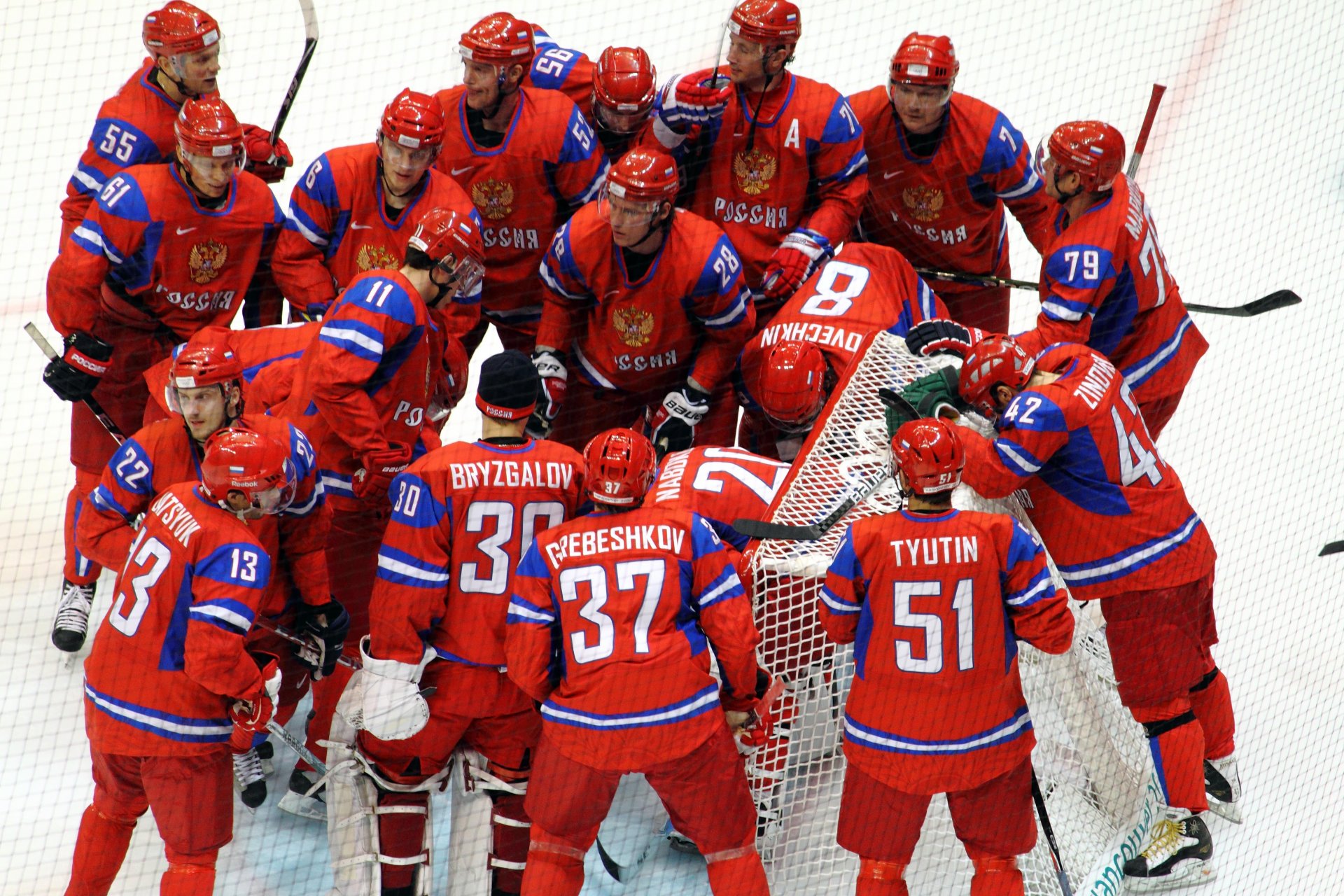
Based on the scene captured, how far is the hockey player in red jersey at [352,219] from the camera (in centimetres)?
407

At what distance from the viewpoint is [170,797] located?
3.09m

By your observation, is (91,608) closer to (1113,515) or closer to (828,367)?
(828,367)

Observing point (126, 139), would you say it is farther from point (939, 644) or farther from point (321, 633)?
point (939, 644)

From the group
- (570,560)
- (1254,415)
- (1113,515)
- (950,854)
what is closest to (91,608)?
(570,560)

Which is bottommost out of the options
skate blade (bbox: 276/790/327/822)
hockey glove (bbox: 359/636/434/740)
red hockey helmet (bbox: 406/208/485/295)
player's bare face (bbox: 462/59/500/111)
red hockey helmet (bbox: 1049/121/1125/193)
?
skate blade (bbox: 276/790/327/822)

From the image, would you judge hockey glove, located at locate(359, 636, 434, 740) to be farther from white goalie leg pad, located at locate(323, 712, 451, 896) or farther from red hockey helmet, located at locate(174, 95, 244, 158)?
red hockey helmet, located at locate(174, 95, 244, 158)

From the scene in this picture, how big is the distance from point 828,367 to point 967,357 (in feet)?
1.50

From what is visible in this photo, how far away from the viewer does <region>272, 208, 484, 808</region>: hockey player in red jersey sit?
3.56 metres

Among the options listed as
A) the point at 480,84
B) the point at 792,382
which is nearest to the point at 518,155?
the point at 480,84

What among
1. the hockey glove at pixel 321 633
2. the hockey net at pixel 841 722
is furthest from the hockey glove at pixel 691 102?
the hockey glove at pixel 321 633

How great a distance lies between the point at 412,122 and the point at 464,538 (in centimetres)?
124

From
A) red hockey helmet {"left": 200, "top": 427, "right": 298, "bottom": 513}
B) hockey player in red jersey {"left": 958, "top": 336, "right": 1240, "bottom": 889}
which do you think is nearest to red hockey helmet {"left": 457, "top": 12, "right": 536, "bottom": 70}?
red hockey helmet {"left": 200, "top": 427, "right": 298, "bottom": 513}

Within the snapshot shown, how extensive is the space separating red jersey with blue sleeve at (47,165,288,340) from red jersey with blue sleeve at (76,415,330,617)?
0.70m

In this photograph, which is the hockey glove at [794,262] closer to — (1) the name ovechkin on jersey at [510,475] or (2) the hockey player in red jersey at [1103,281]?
(2) the hockey player in red jersey at [1103,281]
